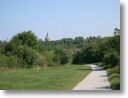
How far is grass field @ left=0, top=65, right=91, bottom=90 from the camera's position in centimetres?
739

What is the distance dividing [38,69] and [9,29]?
1050mm

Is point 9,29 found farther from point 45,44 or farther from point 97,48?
point 97,48

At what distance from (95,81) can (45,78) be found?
0.84m

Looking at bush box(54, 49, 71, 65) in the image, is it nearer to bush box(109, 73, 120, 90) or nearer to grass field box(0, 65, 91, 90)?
grass field box(0, 65, 91, 90)

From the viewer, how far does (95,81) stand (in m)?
7.64

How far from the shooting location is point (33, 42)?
8.30m

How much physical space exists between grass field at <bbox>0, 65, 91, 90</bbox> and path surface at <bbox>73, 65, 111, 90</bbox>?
0.09 metres

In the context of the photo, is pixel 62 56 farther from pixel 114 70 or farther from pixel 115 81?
pixel 115 81

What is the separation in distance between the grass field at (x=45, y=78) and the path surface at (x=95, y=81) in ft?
0.31

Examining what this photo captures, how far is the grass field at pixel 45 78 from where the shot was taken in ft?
24.2

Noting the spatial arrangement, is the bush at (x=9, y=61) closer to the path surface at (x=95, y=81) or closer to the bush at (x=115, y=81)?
the path surface at (x=95, y=81)

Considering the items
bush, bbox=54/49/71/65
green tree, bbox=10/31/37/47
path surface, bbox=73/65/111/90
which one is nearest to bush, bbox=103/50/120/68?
path surface, bbox=73/65/111/90

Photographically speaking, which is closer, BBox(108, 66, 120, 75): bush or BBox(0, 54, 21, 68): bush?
BBox(108, 66, 120, 75): bush

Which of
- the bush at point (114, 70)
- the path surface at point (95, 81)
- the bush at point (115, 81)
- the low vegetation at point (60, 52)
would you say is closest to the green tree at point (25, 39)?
the low vegetation at point (60, 52)
